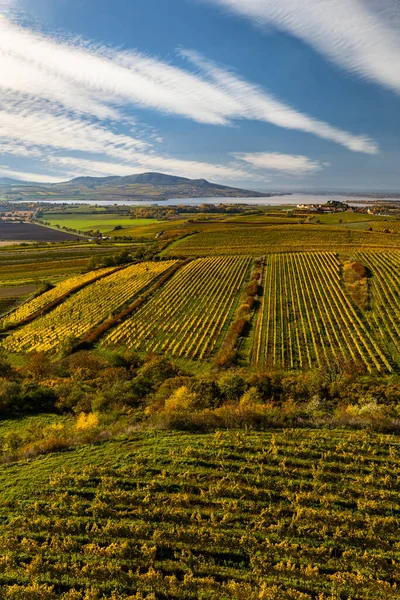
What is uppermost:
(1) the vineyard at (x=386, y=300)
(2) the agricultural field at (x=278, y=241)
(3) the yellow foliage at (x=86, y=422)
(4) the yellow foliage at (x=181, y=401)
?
(2) the agricultural field at (x=278, y=241)

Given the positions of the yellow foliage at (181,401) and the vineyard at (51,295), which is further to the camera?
the vineyard at (51,295)

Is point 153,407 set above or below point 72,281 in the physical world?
below

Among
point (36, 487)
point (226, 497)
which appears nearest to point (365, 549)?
point (226, 497)

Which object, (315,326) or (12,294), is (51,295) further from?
(315,326)

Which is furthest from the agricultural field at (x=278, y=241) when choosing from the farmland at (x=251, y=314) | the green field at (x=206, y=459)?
the green field at (x=206, y=459)

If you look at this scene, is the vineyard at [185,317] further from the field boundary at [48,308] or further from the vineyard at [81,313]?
the field boundary at [48,308]

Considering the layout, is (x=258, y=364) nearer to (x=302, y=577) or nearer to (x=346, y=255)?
(x=302, y=577)
